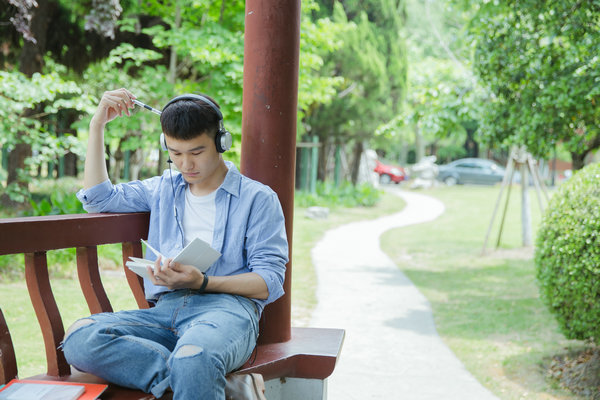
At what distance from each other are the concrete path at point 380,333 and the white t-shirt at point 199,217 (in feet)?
6.83

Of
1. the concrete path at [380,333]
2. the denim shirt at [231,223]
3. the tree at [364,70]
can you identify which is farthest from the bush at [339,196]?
the denim shirt at [231,223]

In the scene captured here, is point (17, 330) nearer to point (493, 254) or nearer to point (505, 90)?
point (505, 90)

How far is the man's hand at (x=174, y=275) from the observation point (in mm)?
2477

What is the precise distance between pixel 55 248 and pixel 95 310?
1.37 feet

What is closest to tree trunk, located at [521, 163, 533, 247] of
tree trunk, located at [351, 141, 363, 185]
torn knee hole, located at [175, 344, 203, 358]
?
torn knee hole, located at [175, 344, 203, 358]

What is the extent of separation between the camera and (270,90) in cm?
307

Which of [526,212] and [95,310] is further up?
[95,310]

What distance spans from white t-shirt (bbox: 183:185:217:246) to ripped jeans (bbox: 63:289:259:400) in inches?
10.6

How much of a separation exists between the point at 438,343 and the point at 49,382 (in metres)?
4.33

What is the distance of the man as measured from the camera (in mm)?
2439

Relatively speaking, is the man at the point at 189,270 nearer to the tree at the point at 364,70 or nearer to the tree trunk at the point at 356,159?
the tree at the point at 364,70

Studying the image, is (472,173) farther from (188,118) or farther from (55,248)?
(55,248)

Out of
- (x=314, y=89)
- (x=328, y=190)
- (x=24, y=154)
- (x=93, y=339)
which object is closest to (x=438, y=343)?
(x=93, y=339)

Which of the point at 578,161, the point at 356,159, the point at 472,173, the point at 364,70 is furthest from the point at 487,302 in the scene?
the point at 472,173
